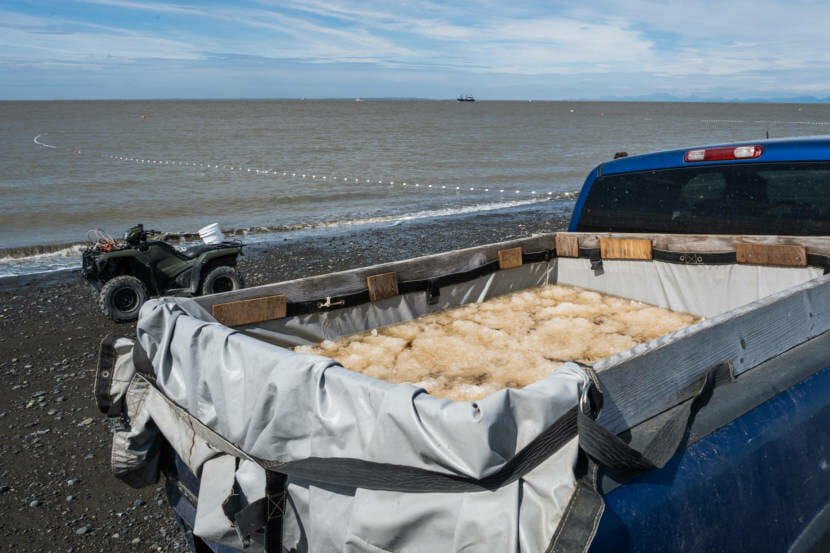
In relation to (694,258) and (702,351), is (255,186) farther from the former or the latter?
(702,351)

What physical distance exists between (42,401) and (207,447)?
471 centimetres

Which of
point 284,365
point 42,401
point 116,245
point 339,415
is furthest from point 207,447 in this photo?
point 116,245

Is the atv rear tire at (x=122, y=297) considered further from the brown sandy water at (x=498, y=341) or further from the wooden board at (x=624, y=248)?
the wooden board at (x=624, y=248)

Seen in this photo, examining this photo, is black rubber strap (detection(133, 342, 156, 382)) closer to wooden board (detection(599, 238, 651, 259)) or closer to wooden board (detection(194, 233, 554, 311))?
wooden board (detection(194, 233, 554, 311))

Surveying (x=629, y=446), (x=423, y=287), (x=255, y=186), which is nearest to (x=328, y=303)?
(x=423, y=287)

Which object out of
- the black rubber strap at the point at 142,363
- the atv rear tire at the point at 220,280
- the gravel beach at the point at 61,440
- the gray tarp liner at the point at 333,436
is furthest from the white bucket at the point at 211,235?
the black rubber strap at the point at 142,363

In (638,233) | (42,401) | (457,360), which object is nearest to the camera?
(457,360)

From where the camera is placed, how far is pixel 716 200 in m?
4.21

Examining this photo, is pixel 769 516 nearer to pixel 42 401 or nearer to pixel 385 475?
pixel 385 475

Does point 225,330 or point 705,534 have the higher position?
point 225,330

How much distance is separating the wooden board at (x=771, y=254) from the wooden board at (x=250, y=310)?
2987 millimetres

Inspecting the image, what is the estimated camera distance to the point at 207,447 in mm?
2209

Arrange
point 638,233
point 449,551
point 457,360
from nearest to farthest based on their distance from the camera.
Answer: point 449,551
point 457,360
point 638,233

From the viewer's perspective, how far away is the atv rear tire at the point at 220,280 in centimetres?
807
